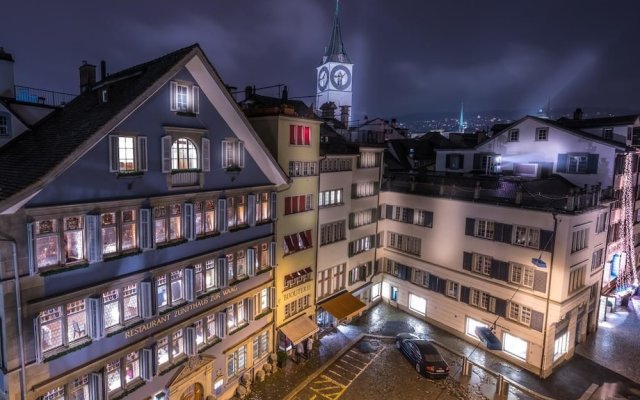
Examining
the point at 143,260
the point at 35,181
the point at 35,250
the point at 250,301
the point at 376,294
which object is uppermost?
the point at 35,181

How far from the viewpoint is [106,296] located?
59.8 ft

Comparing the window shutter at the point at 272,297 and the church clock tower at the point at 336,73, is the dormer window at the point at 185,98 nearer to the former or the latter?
the window shutter at the point at 272,297

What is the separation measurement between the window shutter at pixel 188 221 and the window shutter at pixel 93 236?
4.89 meters

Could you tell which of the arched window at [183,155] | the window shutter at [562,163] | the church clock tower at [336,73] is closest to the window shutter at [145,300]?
the arched window at [183,155]

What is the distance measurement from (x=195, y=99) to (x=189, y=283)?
10.5m

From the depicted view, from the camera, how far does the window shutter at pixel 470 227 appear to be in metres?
34.8

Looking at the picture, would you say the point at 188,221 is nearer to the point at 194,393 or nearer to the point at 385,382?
the point at 194,393

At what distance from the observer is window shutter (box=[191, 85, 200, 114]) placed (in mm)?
21062

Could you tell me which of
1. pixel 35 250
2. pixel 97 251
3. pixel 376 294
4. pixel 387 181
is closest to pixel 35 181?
pixel 35 250

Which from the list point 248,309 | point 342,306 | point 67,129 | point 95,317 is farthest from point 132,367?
point 342,306

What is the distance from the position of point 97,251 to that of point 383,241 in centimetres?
3099

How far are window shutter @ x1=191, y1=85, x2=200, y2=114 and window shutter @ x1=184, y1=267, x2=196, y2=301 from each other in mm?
9054

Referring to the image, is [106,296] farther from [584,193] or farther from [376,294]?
[584,193]

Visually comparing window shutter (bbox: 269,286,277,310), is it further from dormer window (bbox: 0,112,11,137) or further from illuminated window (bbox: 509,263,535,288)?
illuminated window (bbox: 509,263,535,288)
